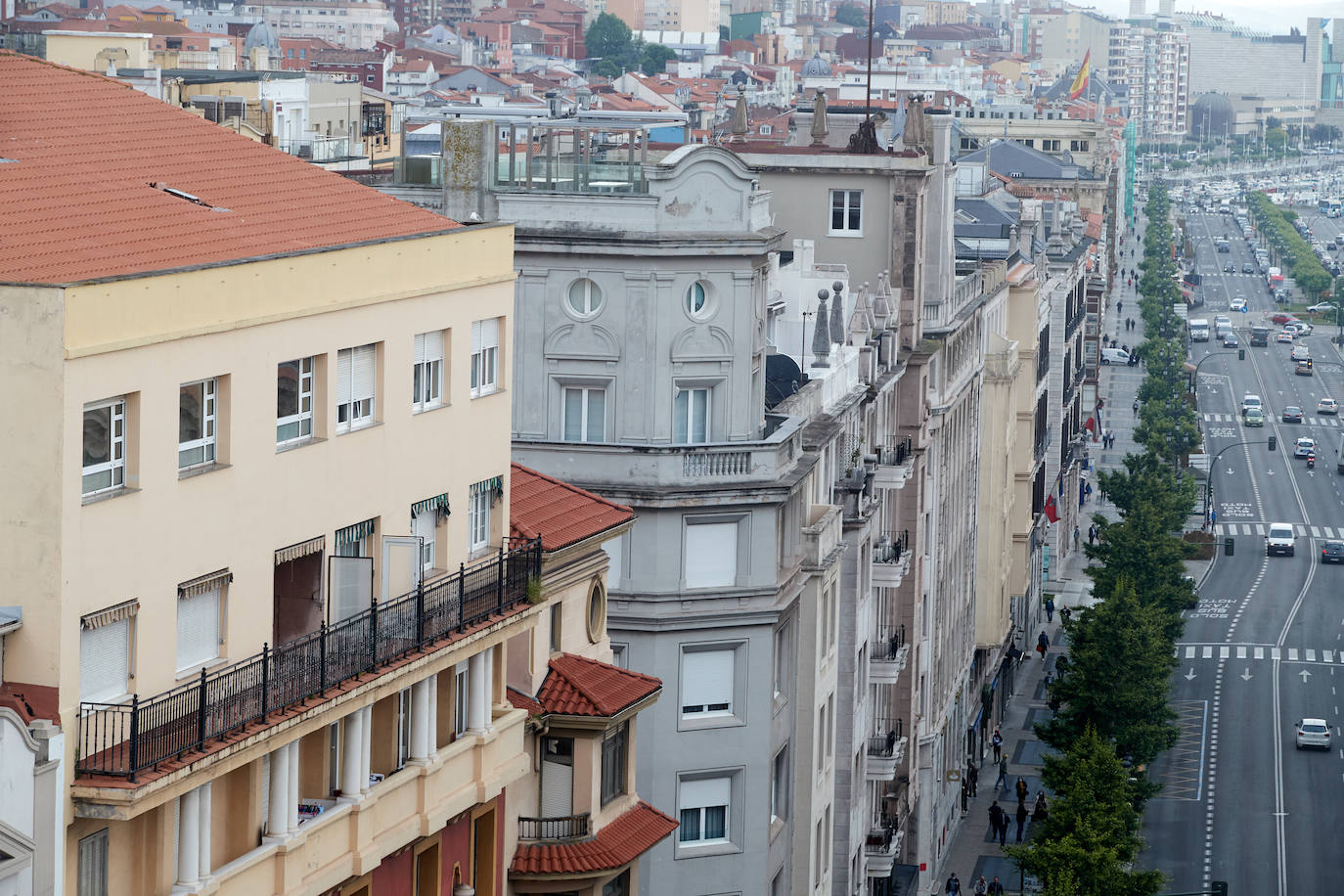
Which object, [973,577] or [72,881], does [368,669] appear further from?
[973,577]

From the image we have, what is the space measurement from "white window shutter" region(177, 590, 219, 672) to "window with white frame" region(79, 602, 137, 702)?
114cm

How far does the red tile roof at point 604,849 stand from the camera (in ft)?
125

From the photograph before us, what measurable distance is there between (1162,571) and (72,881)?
9213cm

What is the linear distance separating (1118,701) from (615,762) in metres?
51.9

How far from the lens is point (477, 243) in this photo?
3359 cm

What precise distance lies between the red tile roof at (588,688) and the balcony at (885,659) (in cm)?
2900

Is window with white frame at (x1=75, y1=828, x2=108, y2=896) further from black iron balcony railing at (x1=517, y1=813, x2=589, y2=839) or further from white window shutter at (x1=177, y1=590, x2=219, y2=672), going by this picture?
black iron balcony railing at (x1=517, y1=813, x2=589, y2=839)

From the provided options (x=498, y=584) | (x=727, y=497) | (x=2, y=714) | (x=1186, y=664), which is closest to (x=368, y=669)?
(x=498, y=584)

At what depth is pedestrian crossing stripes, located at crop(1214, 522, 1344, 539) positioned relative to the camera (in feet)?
529

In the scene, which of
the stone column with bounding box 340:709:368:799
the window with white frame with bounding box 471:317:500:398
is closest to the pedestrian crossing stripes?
the window with white frame with bounding box 471:317:500:398

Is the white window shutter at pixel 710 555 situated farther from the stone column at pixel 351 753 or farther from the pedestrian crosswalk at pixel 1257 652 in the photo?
the pedestrian crosswalk at pixel 1257 652

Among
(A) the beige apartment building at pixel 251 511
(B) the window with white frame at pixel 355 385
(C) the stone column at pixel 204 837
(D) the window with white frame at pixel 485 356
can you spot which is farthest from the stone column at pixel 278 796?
(D) the window with white frame at pixel 485 356

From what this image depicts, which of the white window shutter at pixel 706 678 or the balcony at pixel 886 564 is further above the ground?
the white window shutter at pixel 706 678

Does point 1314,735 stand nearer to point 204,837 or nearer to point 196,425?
point 204,837
